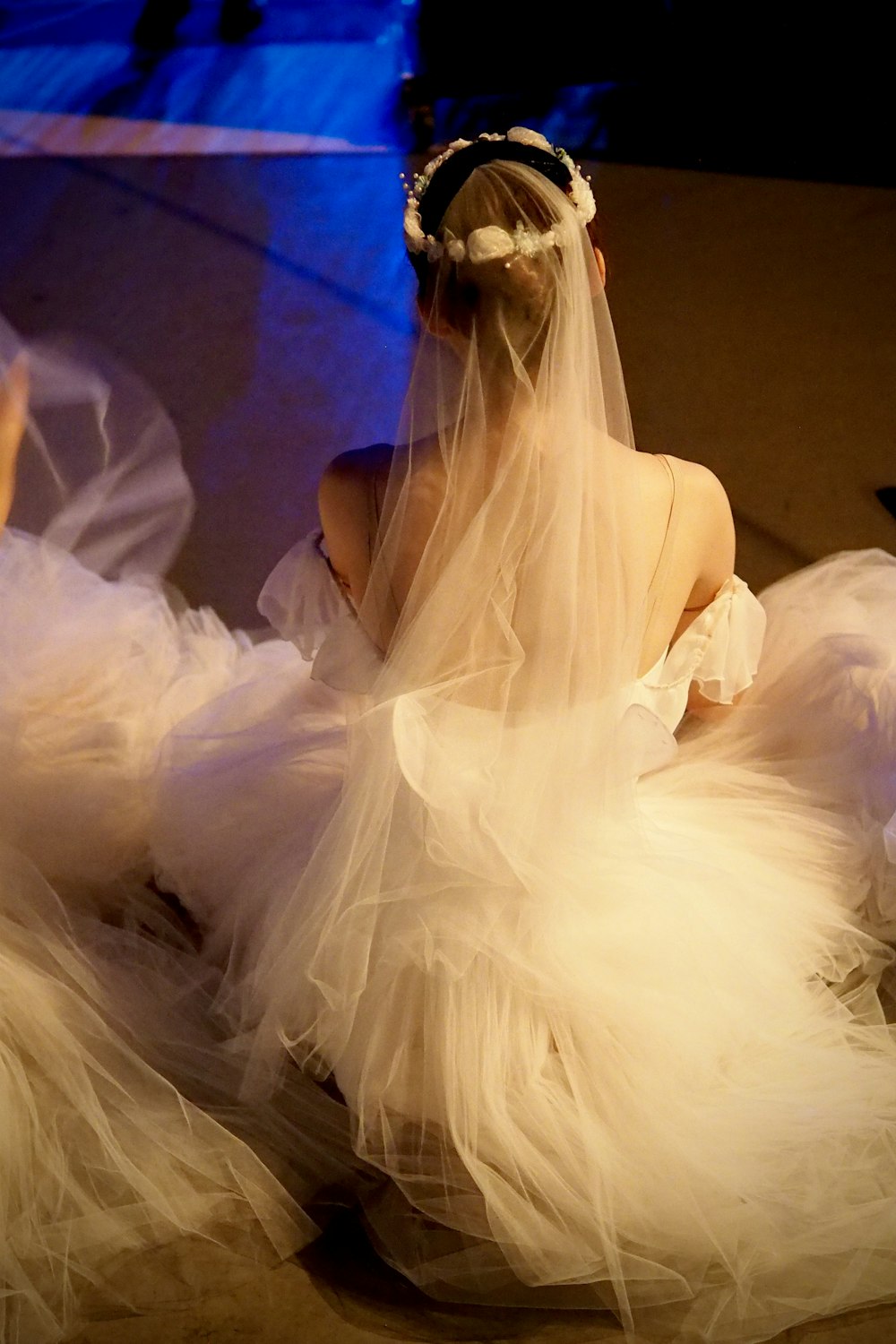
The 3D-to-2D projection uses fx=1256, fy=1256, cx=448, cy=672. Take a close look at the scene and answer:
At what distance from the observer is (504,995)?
1383mm

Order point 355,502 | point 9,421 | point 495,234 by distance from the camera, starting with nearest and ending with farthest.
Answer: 1. point 495,234
2. point 355,502
3. point 9,421

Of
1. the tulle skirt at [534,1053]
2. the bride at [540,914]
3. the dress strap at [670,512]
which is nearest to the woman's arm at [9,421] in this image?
the bride at [540,914]

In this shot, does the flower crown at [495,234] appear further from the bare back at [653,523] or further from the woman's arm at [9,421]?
the woman's arm at [9,421]

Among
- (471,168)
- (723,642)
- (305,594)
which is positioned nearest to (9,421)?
(305,594)

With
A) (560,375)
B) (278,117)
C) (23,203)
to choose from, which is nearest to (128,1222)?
(560,375)

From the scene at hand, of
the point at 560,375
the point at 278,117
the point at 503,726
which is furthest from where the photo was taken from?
the point at 278,117

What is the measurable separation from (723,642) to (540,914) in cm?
48

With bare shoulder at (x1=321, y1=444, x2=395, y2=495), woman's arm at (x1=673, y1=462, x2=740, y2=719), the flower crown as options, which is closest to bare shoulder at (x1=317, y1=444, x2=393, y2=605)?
bare shoulder at (x1=321, y1=444, x2=395, y2=495)

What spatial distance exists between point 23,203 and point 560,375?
331 cm

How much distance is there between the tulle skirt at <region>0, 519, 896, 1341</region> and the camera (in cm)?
133

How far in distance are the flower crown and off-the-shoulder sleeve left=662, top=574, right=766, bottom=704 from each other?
55cm

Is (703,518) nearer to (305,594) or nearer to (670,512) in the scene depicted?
(670,512)

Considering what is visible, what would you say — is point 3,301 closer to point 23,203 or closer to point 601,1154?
point 23,203

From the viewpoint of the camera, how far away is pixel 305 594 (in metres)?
1.62
